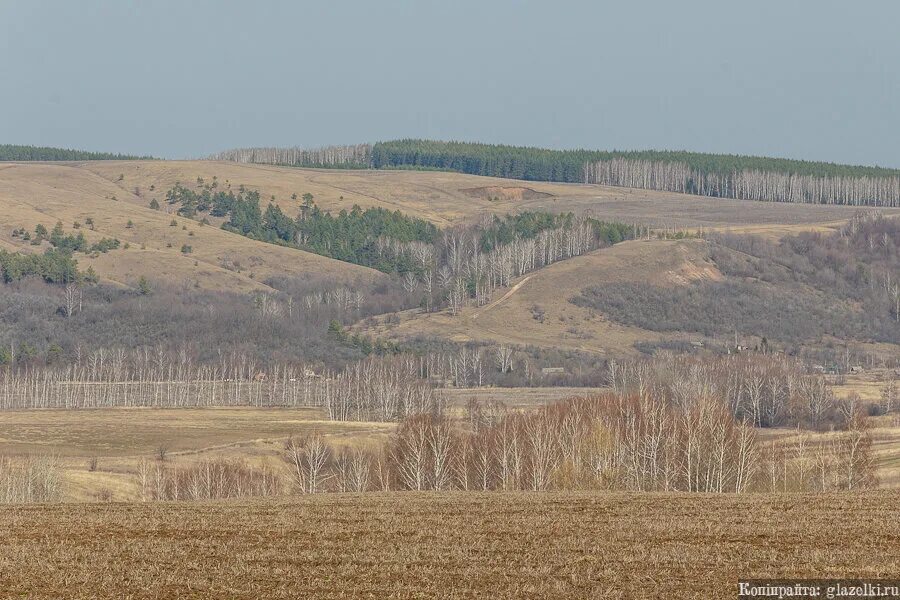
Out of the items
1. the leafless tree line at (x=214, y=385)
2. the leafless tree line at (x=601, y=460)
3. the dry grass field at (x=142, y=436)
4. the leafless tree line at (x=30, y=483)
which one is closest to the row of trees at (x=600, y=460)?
the leafless tree line at (x=601, y=460)

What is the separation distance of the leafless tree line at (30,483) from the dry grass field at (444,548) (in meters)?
25.5

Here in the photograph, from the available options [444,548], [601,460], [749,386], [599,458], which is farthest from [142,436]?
[444,548]

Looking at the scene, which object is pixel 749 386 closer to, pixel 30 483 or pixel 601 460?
pixel 601 460

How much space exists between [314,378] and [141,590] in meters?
141

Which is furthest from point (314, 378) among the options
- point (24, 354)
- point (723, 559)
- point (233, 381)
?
point (723, 559)

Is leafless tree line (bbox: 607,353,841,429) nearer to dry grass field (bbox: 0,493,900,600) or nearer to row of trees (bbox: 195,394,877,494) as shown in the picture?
row of trees (bbox: 195,394,877,494)

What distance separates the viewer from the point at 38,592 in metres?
29.8

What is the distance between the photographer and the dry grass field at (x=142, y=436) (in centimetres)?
9075

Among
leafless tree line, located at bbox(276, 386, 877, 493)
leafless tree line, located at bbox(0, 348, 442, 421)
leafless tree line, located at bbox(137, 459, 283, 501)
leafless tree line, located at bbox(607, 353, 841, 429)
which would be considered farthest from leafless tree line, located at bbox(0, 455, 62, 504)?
leafless tree line, located at bbox(607, 353, 841, 429)

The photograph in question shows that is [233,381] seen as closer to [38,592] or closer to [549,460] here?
[549,460]

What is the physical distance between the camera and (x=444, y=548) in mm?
35656

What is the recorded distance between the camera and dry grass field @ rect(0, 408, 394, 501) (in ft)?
298

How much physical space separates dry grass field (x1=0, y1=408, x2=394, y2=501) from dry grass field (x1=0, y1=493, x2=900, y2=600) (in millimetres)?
39937

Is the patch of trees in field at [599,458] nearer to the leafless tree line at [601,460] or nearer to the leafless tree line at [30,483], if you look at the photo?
the leafless tree line at [601,460]
